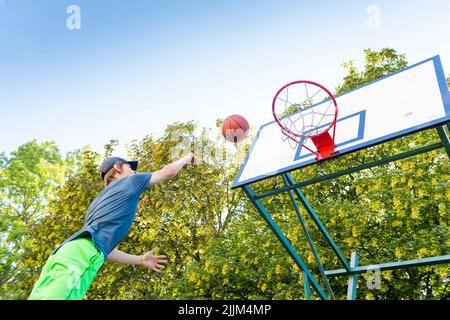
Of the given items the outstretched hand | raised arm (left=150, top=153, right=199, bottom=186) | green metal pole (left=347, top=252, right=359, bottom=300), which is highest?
raised arm (left=150, top=153, right=199, bottom=186)

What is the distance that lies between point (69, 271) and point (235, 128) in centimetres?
367

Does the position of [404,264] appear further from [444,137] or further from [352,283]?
[444,137]

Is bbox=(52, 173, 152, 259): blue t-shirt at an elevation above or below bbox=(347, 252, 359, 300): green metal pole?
above

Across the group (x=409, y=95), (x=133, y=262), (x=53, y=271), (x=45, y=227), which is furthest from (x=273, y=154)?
(x=45, y=227)

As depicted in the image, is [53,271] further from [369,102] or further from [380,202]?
[380,202]

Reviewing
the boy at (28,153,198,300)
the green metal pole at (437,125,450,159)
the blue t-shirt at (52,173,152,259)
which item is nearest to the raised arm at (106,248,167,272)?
the boy at (28,153,198,300)

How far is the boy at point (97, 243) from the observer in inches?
86.6

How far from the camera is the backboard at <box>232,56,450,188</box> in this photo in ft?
12.1

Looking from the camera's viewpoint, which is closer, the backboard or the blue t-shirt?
the blue t-shirt

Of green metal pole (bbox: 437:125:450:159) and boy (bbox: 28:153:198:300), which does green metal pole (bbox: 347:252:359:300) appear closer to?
green metal pole (bbox: 437:125:450:159)

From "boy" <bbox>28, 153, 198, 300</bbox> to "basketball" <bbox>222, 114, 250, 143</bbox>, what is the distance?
2159mm

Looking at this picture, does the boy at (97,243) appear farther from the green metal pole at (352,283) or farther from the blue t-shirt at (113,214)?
the green metal pole at (352,283)

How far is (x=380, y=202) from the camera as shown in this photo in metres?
8.93
